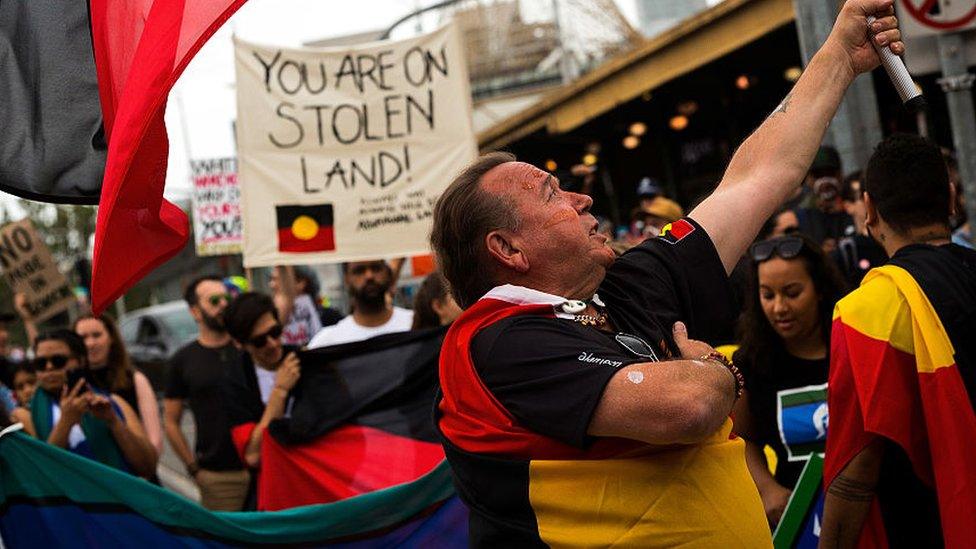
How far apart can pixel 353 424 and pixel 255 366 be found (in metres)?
1.09

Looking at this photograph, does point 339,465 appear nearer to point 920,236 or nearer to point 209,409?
point 209,409

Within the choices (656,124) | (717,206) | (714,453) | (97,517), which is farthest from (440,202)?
(656,124)

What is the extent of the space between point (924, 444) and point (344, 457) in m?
3.21

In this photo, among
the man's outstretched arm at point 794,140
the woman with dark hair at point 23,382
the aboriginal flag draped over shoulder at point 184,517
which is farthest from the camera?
the woman with dark hair at point 23,382

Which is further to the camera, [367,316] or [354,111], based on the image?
[354,111]

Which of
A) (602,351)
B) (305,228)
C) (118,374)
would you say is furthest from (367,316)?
(602,351)

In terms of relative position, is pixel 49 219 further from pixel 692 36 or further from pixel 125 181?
pixel 125 181

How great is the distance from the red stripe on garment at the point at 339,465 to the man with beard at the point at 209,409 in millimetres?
1208

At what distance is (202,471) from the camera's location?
23.9 ft

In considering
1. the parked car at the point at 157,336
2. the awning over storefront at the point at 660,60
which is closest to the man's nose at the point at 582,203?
the awning over storefront at the point at 660,60

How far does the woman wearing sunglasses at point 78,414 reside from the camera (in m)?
5.99

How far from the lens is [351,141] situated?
339 inches

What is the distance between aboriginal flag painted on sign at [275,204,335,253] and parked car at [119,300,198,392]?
1299 centimetres

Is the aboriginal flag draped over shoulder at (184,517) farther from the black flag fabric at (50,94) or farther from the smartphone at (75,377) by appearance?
the black flag fabric at (50,94)
